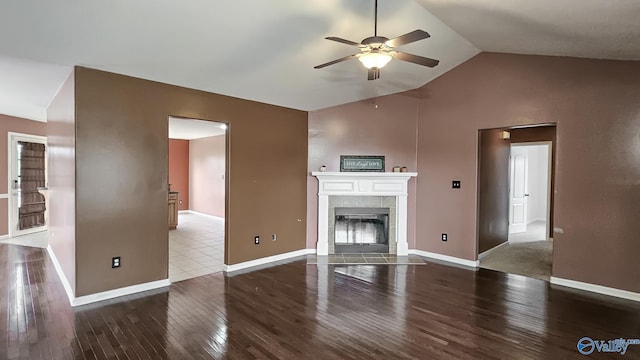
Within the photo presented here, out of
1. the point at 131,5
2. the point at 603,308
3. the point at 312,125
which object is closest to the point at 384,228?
the point at 312,125

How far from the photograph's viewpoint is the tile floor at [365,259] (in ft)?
16.4

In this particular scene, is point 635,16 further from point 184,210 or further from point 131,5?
point 184,210

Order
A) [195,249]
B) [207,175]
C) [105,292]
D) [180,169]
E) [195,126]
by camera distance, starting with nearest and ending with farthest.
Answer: [105,292] → [195,249] → [195,126] → [207,175] → [180,169]

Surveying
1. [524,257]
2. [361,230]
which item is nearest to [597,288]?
[524,257]

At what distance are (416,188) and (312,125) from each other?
2053 millimetres

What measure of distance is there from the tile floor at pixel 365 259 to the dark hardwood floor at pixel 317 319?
66 cm

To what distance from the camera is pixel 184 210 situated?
33.8 feet

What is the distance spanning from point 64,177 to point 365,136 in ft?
13.8

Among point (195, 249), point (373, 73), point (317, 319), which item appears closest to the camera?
point (373, 73)

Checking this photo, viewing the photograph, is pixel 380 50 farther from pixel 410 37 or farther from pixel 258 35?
pixel 258 35

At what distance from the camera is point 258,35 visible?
3.14m

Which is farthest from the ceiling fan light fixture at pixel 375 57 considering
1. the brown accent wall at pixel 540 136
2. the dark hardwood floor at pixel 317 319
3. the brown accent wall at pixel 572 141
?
the brown accent wall at pixel 540 136

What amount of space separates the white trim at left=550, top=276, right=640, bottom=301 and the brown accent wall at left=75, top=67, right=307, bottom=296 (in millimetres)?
3908

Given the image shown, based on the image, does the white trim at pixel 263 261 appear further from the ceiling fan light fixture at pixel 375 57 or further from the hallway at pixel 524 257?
the ceiling fan light fixture at pixel 375 57
